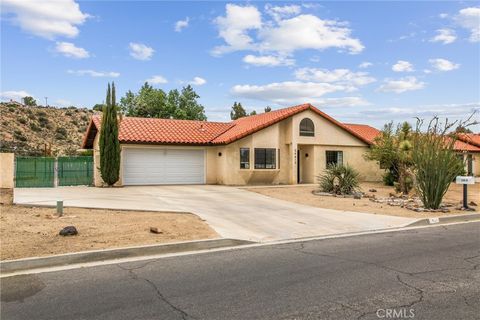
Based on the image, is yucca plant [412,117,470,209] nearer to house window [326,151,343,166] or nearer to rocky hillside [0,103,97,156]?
house window [326,151,343,166]

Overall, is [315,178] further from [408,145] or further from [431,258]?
[431,258]

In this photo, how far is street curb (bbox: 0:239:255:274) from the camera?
708 cm

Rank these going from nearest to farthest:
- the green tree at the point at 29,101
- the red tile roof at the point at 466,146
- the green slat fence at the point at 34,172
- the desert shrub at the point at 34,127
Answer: the green slat fence at the point at 34,172 < the red tile roof at the point at 466,146 < the desert shrub at the point at 34,127 < the green tree at the point at 29,101

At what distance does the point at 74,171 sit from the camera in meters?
23.3

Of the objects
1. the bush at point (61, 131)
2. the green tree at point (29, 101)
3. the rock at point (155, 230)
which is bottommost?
the rock at point (155, 230)

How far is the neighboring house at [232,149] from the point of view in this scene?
2427 centimetres

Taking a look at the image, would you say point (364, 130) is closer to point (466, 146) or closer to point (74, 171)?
point (466, 146)

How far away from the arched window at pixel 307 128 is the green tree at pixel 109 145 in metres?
11.7

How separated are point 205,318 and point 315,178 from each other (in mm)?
23147

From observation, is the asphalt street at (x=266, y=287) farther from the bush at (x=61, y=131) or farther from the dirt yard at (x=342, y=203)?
the bush at (x=61, y=131)

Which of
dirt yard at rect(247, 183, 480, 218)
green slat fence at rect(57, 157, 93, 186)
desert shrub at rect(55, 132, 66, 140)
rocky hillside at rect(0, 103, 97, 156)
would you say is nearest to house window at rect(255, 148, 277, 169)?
dirt yard at rect(247, 183, 480, 218)

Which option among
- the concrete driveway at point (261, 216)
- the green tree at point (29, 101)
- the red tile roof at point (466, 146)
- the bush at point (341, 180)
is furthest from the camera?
the green tree at point (29, 101)

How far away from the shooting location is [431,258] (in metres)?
7.88

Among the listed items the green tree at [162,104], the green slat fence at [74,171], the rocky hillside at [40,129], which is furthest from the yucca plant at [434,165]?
the rocky hillside at [40,129]
